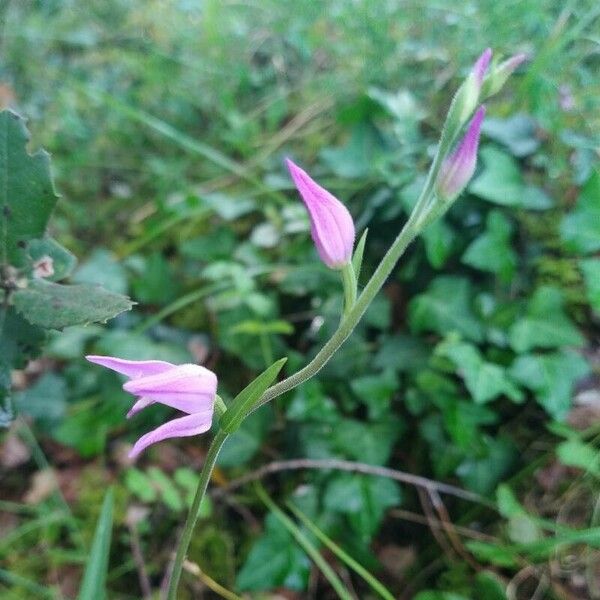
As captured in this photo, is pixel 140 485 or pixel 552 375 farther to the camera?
pixel 140 485

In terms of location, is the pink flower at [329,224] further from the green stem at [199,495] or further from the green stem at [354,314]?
the green stem at [199,495]

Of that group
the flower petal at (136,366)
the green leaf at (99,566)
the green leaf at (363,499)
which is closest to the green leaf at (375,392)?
the green leaf at (363,499)

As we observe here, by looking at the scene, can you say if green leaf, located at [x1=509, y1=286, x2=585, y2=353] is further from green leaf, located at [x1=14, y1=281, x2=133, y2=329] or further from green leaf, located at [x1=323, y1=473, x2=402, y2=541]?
green leaf, located at [x1=14, y1=281, x2=133, y2=329]

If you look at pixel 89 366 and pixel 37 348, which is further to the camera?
pixel 89 366

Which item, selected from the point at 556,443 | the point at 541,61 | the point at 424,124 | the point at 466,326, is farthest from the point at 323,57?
the point at 556,443

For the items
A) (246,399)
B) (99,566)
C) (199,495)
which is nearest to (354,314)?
(246,399)

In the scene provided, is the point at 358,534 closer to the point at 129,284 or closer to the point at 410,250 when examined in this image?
the point at 410,250

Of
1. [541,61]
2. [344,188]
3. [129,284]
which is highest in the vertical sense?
[541,61]

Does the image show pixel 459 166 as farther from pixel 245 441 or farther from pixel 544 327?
pixel 245 441
